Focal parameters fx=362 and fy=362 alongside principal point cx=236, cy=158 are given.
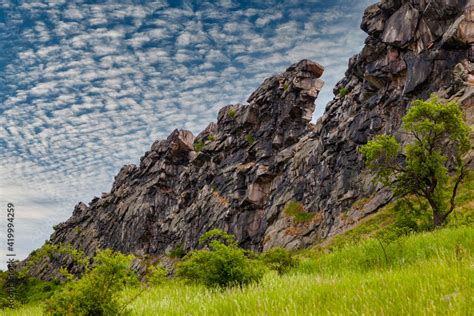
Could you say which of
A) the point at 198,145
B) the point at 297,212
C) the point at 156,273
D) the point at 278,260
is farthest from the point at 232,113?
the point at 156,273

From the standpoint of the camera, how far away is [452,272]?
5520mm

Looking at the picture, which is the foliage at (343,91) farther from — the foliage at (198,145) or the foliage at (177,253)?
the foliage at (198,145)

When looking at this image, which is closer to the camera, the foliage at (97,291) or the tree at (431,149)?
the foliage at (97,291)

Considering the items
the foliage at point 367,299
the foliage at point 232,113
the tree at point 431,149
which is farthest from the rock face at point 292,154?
the foliage at point 367,299

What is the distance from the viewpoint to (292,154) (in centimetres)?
7006

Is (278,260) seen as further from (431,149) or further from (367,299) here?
(431,149)

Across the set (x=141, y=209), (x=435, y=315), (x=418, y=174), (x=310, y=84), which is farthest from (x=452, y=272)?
(x=141, y=209)

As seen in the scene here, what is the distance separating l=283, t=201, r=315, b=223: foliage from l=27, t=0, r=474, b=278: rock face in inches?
19.7

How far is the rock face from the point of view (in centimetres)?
4578

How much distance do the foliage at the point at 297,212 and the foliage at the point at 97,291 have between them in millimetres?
51907

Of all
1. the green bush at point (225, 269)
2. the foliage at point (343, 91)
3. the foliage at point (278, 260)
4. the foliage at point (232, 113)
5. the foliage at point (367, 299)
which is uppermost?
the foliage at point (232, 113)

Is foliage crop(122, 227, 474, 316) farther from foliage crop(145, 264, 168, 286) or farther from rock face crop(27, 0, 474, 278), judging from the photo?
rock face crop(27, 0, 474, 278)

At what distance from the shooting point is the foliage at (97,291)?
20.4 ft

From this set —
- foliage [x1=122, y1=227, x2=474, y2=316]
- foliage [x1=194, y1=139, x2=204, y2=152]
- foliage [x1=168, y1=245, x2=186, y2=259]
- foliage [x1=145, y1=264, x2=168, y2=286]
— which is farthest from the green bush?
foliage [x1=194, y1=139, x2=204, y2=152]
